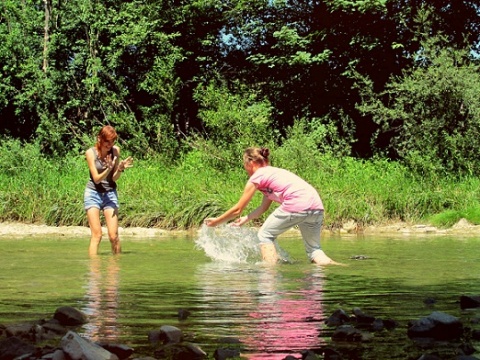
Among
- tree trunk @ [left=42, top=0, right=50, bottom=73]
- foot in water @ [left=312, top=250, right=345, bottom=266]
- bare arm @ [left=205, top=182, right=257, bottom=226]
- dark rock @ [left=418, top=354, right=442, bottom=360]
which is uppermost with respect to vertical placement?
tree trunk @ [left=42, top=0, right=50, bottom=73]

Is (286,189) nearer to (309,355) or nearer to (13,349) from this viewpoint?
(309,355)

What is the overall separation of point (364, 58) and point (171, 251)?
20.3 meters

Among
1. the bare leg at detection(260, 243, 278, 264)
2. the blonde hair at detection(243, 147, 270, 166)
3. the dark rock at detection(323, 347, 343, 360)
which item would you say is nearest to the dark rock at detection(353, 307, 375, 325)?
the dark rock at detection(323, 347, 343, 360)

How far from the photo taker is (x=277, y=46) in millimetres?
34250

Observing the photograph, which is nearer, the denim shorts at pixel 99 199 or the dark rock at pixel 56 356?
the dark rock at pixel 56 356

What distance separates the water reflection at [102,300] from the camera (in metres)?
6.62

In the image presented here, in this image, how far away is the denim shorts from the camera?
43.3ft

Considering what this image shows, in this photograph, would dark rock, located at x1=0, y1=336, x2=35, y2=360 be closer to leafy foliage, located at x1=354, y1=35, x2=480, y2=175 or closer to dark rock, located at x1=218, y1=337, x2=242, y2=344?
dark rock, located at x1=218, y1=337, x2=242, y2=344

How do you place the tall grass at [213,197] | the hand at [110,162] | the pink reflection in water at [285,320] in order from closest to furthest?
1. the pink reflection in water at [285,320]
2. the hand at [110,162]
3. the tall grass at [213,197]

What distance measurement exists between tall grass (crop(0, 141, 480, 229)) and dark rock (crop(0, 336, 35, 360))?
14468mm

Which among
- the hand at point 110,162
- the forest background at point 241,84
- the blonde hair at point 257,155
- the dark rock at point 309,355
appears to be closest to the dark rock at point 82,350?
the dark rock at point 309,355

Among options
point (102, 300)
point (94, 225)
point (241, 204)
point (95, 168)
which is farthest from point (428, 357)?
point (94, 225)

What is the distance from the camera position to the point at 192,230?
1997 centimetres

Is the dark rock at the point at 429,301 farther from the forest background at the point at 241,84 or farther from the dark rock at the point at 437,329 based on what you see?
the forest background at the point at 241,84
